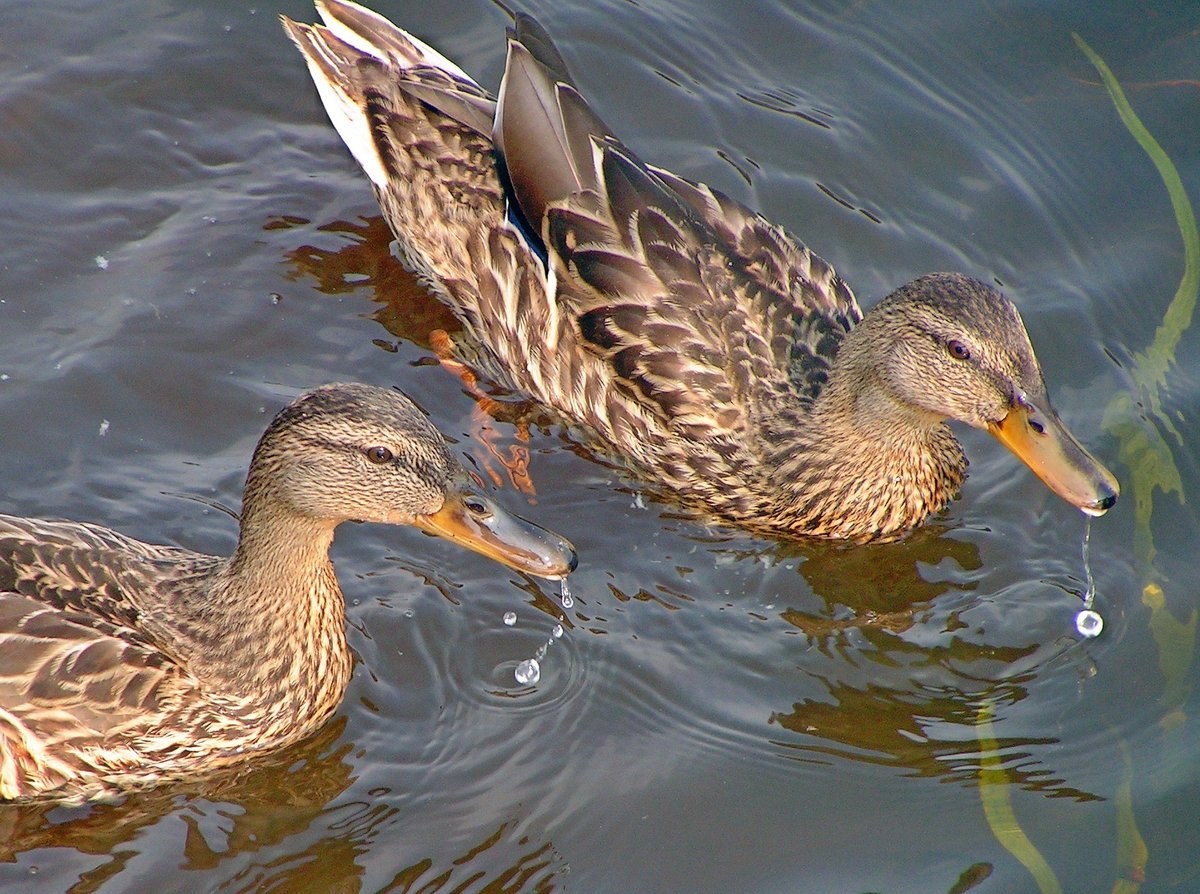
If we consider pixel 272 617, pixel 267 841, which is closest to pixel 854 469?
pixel 272 617

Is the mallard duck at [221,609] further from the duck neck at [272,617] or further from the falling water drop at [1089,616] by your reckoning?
the falling water drop at [1089,616]

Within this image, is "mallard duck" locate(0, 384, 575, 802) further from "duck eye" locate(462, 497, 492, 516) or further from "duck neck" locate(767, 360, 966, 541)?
"duck neck" locate(767, 360, 966, 541)

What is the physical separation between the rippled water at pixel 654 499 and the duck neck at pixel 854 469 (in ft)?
0.56

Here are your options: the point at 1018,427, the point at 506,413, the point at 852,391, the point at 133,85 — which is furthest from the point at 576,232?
the point at 133,85

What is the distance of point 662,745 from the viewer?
6262 millimetres

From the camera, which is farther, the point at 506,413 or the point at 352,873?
the point at 506,413

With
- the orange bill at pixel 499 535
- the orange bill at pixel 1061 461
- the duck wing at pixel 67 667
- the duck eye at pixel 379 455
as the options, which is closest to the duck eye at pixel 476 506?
the orange bill at pixel 499 535

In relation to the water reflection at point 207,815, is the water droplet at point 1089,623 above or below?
above

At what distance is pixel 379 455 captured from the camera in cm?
557

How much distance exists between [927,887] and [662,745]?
120cm

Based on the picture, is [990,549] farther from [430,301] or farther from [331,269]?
[331,269]

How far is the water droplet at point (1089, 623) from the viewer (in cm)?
664

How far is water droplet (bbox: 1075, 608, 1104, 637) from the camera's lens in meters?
6.64

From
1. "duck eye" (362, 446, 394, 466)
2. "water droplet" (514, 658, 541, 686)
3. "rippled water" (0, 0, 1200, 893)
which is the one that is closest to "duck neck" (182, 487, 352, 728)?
"rippled water" (0, 0, 1200, 893)
